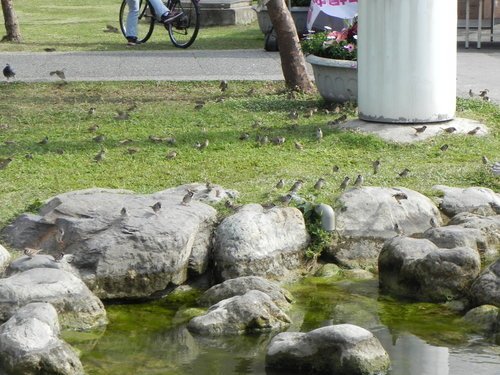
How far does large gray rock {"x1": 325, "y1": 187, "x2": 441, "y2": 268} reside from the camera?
28.2ft

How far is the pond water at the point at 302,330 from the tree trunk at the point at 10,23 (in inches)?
465

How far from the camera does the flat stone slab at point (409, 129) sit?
425 inches

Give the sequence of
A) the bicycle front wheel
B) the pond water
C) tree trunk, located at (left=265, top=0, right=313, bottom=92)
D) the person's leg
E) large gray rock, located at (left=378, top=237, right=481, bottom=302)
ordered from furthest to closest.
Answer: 1. the bicycle front wheel
2. the person's leg
3. tree trunk, located at (left=265, top=0, right=313, bottom=92)
4. large gray rock, located at (left=378, top=237, right=481, bottom=302)
5. the pond water

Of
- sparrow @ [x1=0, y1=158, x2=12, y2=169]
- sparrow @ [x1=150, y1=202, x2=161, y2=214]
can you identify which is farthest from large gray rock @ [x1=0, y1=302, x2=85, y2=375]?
sparrow @ [x1=0, y1=158, x2=12, y2=169]

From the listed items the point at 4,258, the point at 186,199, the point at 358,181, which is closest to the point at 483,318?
the point at 358,181

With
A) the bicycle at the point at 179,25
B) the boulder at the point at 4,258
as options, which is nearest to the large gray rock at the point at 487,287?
the boulder at the point at 4,258

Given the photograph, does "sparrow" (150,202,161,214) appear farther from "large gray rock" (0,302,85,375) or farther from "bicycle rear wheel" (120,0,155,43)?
"bicycle rear wheel" (120,0,155,43)

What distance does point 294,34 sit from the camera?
13.3 meters

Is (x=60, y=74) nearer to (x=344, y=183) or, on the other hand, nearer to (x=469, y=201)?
(x=344, y=183)

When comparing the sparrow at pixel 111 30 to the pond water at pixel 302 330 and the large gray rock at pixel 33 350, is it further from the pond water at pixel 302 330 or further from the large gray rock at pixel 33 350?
the large gray rock at pixel 33 350

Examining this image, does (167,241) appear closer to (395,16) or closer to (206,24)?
(395,16)

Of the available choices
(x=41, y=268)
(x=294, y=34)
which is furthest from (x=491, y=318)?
(x=294, y=34)

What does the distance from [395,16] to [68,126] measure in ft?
11.3

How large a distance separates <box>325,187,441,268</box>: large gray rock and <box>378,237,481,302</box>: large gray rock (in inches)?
21.3
